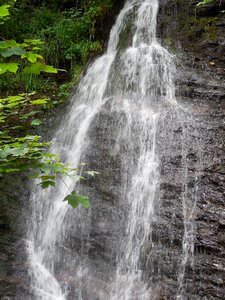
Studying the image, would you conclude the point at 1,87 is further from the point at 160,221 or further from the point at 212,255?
the point at 212,255

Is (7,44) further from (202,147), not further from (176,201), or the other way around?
(202,147)

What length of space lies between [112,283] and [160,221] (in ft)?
3.62

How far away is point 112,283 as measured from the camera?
4.28m

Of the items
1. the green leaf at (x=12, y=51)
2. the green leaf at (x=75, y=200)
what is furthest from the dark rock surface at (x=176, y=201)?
the green leaf at (x=12, y=51)

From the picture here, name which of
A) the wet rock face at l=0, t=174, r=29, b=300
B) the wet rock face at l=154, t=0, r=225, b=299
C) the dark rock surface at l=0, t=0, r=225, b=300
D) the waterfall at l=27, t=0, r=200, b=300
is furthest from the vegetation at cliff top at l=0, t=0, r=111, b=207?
the wet rock face at l=154, t=0, r=225, b=299

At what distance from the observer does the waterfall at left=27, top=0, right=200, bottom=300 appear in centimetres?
431

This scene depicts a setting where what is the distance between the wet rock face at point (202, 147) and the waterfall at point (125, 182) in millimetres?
116

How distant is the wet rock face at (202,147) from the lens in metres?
3.89

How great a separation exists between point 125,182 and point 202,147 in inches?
54.3

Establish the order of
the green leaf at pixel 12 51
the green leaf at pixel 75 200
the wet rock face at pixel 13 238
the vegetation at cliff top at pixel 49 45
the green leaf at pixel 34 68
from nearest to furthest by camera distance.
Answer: the green leaf at pixel 12 51
the green leaf at pixel 34 68
the green leaf at pixel 75 200
the wet rock face at pixel 13 238
the vegetation at cliff top at pixel 49 45

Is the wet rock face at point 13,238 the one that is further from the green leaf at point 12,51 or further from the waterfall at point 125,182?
the green leaf at point 12,51

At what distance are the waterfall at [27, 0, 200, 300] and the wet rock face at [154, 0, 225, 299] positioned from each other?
0.12 m

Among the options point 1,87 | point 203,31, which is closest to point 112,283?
point 203,31

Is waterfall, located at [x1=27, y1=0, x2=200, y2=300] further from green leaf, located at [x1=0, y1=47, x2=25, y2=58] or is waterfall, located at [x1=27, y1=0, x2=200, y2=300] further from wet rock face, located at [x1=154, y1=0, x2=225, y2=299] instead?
green leaf, located at [x1=0, y1=47, x2=25, y2=58]
